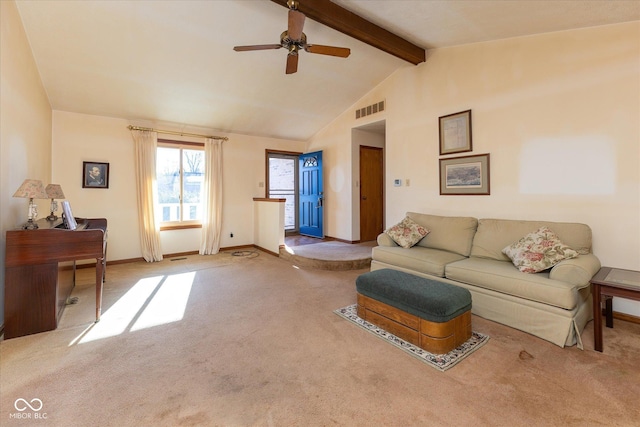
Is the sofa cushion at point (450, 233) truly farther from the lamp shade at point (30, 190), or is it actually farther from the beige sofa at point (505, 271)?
the lamp shade at point (30, 190)

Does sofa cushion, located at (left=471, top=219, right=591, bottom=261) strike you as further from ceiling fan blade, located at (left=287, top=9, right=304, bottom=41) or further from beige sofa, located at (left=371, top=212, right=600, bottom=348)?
ceiling fan blade, located at (left=287, top=9, right=304, bottom=41)

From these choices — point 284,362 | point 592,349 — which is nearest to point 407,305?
point 284,362

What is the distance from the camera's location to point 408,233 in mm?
3676

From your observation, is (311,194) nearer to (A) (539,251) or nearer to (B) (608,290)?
(A) (539,251)

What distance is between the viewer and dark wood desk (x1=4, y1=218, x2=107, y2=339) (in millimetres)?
2299

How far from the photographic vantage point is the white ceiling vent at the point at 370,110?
4.94 meters

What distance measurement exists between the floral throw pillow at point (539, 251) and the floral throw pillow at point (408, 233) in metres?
1.05

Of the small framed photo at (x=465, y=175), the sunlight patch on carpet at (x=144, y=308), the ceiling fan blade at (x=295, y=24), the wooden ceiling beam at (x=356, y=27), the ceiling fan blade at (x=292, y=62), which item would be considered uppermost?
the wooden ceiling beam at (x=356, y=27)

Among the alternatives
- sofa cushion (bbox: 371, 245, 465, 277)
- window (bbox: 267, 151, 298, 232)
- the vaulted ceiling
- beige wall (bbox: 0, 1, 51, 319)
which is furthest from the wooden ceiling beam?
window (bbox: 267, 151, 298, 232)

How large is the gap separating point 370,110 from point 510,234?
125 inches

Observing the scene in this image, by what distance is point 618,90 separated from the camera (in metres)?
2.61

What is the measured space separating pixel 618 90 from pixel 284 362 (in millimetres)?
3805

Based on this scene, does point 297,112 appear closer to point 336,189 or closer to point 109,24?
point 336,189

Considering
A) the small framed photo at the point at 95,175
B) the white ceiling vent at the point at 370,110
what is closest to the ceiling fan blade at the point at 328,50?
the white ceiling vent at the point at 370,110
